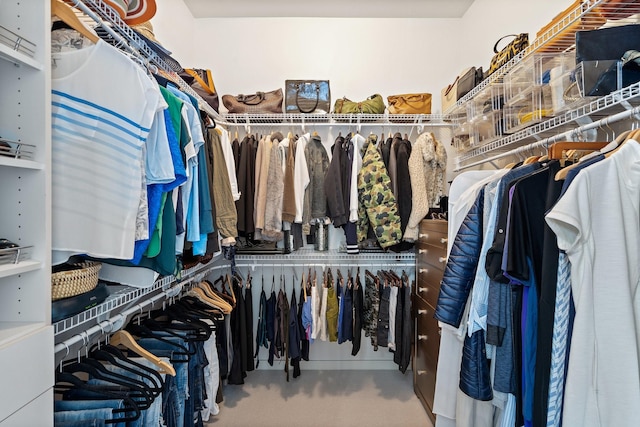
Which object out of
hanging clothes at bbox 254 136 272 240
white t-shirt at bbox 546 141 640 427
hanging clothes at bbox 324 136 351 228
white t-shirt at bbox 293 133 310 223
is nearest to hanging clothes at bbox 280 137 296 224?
white t-shirt at bbox 293 133 310 223

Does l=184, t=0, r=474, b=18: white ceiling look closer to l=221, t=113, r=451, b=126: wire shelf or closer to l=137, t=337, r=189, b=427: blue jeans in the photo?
l=221, t=113, r=451, b=126: wire shelf

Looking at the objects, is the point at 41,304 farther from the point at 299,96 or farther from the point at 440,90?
the point at 440,90

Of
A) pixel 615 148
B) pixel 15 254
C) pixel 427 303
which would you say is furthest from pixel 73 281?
pixel 427 303

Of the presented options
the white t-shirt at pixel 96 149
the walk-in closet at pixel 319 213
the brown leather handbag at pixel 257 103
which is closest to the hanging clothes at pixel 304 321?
the walk-in closet at pixel 319 213

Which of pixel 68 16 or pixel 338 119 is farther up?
pixel 338 119

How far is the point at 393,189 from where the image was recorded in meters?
2.63

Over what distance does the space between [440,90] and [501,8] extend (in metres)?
0.78

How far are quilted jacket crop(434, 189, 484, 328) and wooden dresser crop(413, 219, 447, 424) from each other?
0.63 m

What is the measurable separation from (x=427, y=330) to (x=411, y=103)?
1.77m

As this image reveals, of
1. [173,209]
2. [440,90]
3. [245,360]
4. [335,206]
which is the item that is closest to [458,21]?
[440,90]

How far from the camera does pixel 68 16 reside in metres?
1.12

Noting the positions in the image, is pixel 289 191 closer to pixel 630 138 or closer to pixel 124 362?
pixel 124 362

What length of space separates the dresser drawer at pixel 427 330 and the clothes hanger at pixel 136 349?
1535mm

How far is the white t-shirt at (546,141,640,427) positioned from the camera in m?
0.88
